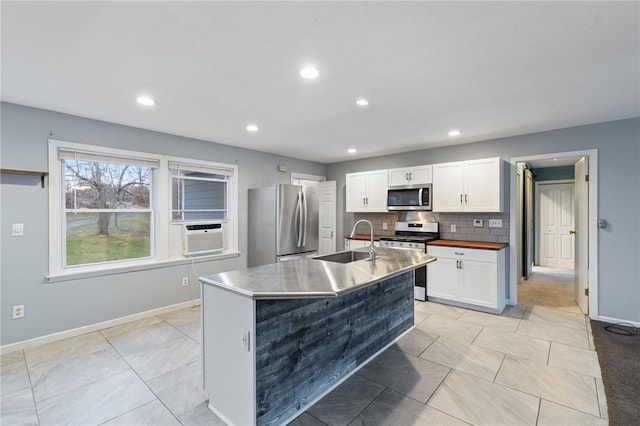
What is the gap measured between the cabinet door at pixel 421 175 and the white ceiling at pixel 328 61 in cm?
114

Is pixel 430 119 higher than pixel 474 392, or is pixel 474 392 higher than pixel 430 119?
pixel 430 119

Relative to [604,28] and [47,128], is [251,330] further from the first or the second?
[47,128]

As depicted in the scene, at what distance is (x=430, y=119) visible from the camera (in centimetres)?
341

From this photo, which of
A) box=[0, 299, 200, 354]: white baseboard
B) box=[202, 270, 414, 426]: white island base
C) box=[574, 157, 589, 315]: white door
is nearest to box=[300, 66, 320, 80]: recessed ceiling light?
box=[202, 270, 414, 426]: white island base

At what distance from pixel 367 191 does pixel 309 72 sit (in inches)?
130

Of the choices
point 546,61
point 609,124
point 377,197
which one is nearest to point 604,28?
point 546,61

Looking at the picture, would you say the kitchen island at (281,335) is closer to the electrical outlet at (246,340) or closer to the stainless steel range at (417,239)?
the electrical outlet at (246,340)

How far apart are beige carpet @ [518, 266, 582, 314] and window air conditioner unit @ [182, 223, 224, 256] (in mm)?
4509

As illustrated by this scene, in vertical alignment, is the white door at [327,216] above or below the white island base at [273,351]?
above

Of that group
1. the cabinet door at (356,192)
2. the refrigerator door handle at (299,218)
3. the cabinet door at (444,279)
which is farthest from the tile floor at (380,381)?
the cabinet door at (356,192)

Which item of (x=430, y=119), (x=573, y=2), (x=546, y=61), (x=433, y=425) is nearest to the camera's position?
(x=573, y=2)

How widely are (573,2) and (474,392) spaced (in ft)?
8.21

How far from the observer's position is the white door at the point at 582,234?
12.2ft

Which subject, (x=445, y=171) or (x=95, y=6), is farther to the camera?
(x=445, y=171)
